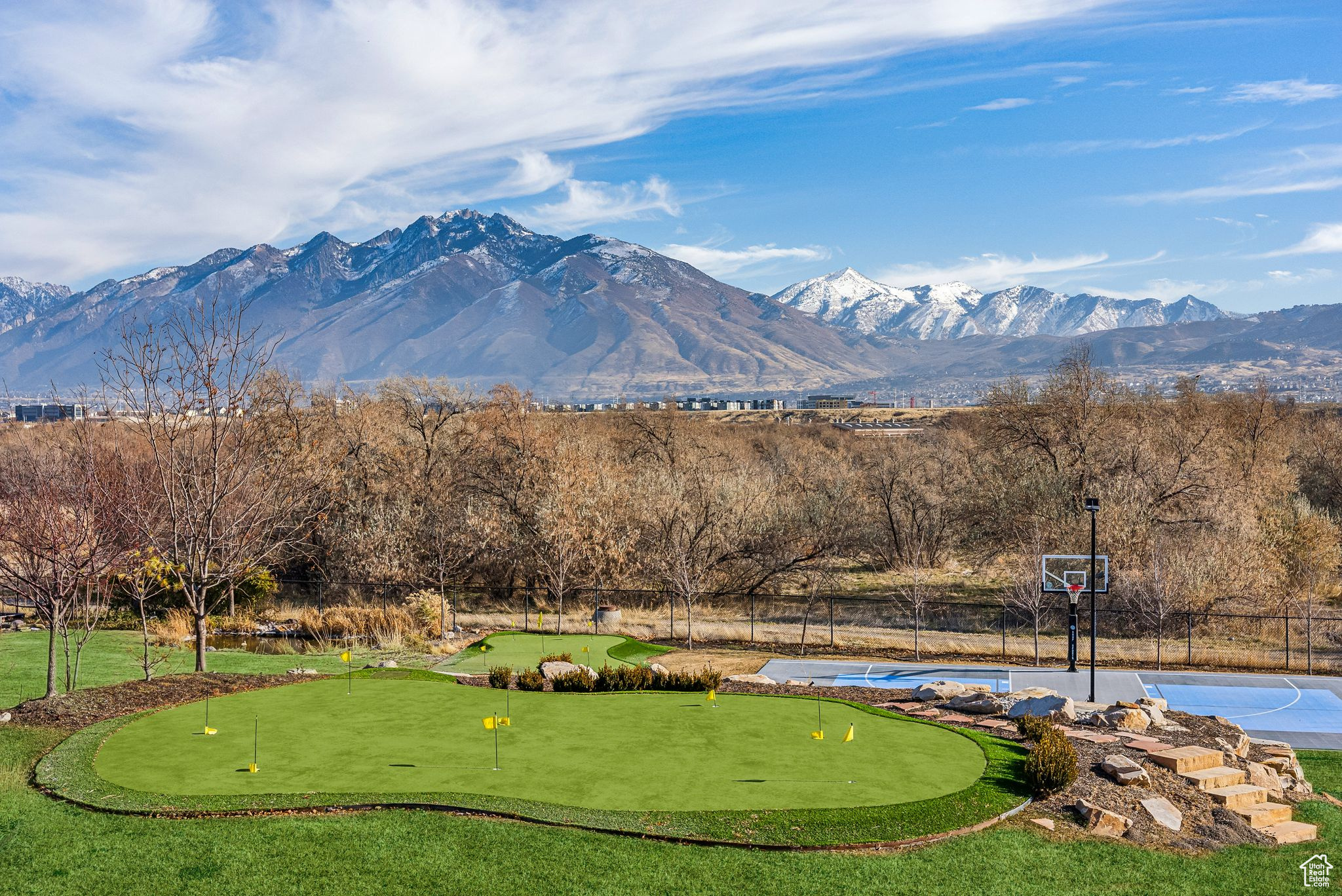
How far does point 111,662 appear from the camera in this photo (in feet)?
70.7

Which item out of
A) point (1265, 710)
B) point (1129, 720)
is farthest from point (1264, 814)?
point (1265, 710)

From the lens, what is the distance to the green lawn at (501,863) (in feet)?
30.7

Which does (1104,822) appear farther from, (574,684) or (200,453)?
(200,453)

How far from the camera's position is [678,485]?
40.8 meters

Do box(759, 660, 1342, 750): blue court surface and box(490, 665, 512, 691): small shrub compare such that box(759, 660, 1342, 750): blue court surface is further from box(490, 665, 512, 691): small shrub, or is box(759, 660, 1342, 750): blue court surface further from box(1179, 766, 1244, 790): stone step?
box(490, 665, 512, 691): small shrub

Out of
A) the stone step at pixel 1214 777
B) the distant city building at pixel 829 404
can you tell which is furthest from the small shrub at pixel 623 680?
the distant city building at pixel 829 404

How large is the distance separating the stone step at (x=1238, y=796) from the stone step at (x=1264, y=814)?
0.22 ft

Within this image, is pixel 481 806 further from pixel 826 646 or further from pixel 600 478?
pixel 600 478

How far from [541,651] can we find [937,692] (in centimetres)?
956

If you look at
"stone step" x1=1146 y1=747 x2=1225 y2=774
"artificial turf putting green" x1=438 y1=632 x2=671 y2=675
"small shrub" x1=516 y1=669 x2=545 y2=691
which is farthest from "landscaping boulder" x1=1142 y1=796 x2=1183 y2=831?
"artificial turf putting green" x1=438 y1=632 x2=671 y2=675

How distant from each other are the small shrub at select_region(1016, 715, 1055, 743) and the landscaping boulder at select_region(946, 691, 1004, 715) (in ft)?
3.59

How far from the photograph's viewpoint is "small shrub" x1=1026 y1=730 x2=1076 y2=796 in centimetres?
1217

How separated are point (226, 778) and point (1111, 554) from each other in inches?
1222

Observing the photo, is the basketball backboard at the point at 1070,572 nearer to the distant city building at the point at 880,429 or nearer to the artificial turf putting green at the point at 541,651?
the artificial turf putting green at the point at 541,651
